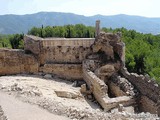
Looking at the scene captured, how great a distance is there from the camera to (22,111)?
16078 millimetres

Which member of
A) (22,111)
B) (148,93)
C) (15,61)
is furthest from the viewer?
(15,61)

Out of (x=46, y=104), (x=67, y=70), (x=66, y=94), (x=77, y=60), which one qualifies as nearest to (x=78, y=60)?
(x=77, y=60)

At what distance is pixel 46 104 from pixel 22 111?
1499 millimetres

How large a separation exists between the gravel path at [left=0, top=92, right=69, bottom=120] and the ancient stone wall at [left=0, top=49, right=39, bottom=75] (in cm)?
956

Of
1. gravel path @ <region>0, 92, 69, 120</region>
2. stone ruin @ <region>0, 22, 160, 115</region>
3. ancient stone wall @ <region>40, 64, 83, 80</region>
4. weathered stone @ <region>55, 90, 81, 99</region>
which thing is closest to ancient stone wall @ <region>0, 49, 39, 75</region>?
stone ruin @ <region>0, 22, 160, 115</region>

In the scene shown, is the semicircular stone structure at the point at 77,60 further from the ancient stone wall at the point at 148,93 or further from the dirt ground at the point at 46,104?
the dirt ground at the point at 46,104

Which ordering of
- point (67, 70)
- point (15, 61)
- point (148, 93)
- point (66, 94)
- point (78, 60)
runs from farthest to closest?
1. point (78, 60)
2. point (67, 70)
3. point (15, 61)
4. point (66, 94)
5. point (148, 93)

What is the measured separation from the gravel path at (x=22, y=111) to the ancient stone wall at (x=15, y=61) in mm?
9560

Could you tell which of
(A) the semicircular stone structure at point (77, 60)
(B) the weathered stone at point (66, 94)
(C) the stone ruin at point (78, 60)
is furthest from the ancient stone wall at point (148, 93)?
(B) the weathered stone at point (66, 94)

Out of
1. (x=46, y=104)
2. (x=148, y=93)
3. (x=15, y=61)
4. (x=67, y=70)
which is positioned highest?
(x=15, y=61)

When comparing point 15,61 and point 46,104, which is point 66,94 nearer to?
point 46,104

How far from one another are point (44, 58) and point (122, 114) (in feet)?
49.4

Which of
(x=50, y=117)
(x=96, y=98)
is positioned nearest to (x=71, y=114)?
(x=50, y=117)

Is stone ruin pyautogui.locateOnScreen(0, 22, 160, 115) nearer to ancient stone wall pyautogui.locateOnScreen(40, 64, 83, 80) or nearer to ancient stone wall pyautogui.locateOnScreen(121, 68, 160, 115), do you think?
ancient stone wall pyautogui.locateOnScreen(40, 64, 83, 80)
